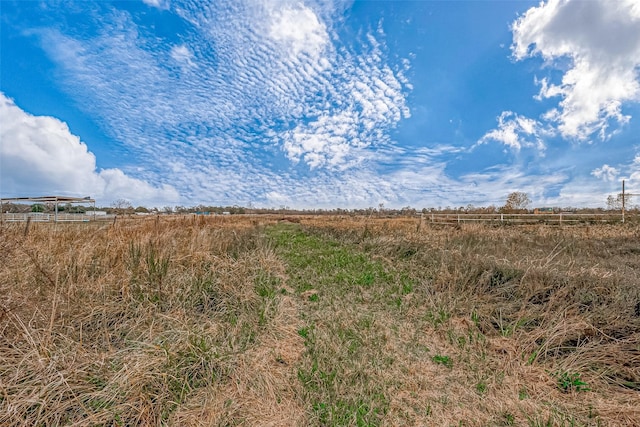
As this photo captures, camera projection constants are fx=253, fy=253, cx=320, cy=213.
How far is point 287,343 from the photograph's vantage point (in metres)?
3.63

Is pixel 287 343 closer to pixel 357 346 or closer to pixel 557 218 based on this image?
pixel 357 346

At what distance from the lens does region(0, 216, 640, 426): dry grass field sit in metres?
2.26

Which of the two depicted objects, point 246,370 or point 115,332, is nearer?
point 246,370

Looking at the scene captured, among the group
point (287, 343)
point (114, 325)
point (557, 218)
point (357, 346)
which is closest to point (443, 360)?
point (357, 346)

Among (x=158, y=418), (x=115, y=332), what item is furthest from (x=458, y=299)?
(x=115, y=332)

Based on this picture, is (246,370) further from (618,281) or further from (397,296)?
(618,281)

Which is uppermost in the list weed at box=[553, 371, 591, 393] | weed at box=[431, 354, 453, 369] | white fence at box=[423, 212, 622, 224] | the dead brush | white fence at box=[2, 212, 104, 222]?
white fence at box=[423, 212, 622, 224]

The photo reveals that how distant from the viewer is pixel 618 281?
450cm

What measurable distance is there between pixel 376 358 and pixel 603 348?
2.92 metres

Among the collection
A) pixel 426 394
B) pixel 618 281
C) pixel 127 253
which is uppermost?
pixel 127 253

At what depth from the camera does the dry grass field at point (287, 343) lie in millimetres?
2262

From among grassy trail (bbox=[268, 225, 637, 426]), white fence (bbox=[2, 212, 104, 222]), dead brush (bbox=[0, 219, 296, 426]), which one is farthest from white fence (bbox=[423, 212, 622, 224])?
white fence (bbox=[2, 212, 104, 222])

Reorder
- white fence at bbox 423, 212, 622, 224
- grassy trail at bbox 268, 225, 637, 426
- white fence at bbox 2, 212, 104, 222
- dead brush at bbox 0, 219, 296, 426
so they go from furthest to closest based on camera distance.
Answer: white fence at bbox 423, 212, 622, 224 → white fence at bbox 2, 212, 104, 222 → grassy trail at bbox 268, 225, 637, 426 → dead brush at bbox 0, 219, 296, 426

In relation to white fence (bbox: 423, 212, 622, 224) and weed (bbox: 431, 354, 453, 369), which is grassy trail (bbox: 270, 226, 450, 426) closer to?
weed (bbox: 431, 354, 453, 369)
